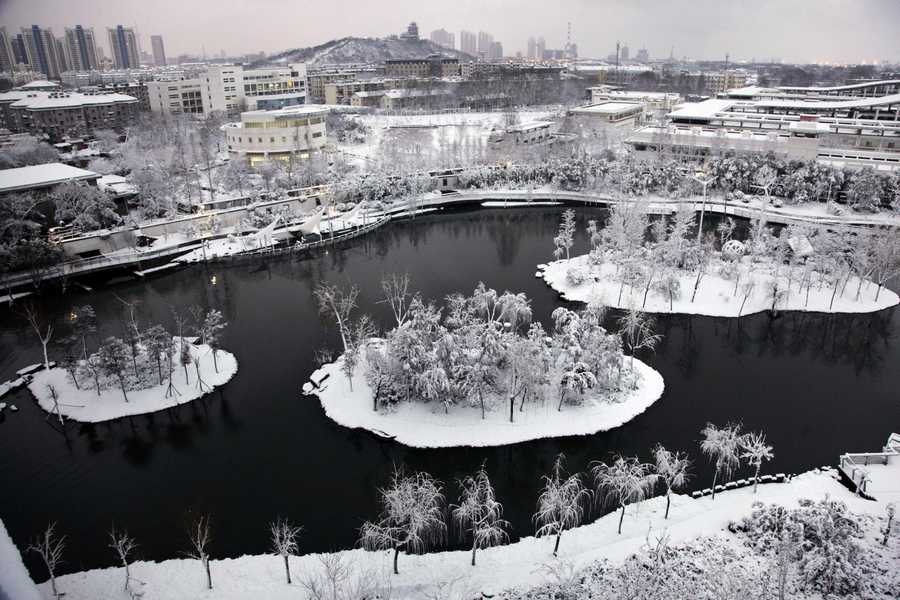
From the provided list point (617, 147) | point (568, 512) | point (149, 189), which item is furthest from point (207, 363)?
point (617, 147)

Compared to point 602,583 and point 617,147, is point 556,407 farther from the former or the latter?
point 617,147

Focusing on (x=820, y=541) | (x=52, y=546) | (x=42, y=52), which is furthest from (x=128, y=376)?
(x=42, y=52)

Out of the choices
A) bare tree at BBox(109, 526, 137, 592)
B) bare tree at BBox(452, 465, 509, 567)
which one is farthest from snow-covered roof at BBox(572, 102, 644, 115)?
bare tree at BBox(109, 526, 137, 592)

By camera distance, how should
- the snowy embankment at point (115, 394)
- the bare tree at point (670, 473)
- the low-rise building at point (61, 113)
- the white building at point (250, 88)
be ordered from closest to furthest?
the bare tree at point (670, 473) < the snowy embankment at point (115, 394) < the low-rise building at point (61, 113) < the white building at point (250, 88)

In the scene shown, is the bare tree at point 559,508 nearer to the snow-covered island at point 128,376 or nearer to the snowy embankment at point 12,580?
the snowy embankment at point 12,580

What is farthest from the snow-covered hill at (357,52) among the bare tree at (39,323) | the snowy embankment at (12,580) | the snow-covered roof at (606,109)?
the snowy embankment at (12,580)
